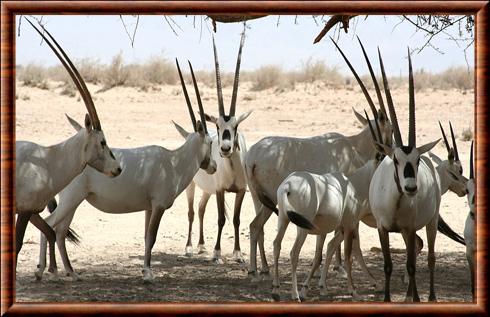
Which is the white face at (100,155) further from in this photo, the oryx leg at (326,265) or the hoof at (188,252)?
the hoof at (188,252)

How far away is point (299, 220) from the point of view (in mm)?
8062

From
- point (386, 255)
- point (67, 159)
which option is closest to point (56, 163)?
point (67, 159)

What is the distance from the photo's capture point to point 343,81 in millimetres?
29969

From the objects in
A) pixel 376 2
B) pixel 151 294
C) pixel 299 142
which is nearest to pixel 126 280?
pixel 151 294

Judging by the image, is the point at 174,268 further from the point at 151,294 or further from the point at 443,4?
the point at 443,4

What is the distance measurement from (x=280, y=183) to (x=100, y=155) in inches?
81.9

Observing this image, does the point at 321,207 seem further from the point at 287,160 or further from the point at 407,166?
the point at 287,160

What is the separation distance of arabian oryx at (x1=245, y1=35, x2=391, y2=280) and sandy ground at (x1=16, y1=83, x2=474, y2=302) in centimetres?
68

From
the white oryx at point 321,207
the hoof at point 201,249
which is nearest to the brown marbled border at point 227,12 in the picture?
the white oryx at point 321,207

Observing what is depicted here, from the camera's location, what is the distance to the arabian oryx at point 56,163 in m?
8.31

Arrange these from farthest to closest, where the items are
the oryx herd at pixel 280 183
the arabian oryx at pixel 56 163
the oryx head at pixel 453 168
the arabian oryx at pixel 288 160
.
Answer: the arabian oryx at pixel 288 160, the oryx head at pixel 453 168, the arabian oryx at pixel 56 163, the oryx herd at pixel 280 183

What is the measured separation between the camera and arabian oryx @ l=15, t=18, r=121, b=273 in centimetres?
831

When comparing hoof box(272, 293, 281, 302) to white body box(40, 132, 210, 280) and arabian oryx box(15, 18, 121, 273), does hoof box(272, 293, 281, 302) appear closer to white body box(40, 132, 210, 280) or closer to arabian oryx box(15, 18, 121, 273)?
white body box(40, 132, 210, 280)

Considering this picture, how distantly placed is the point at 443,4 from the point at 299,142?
377 cm
